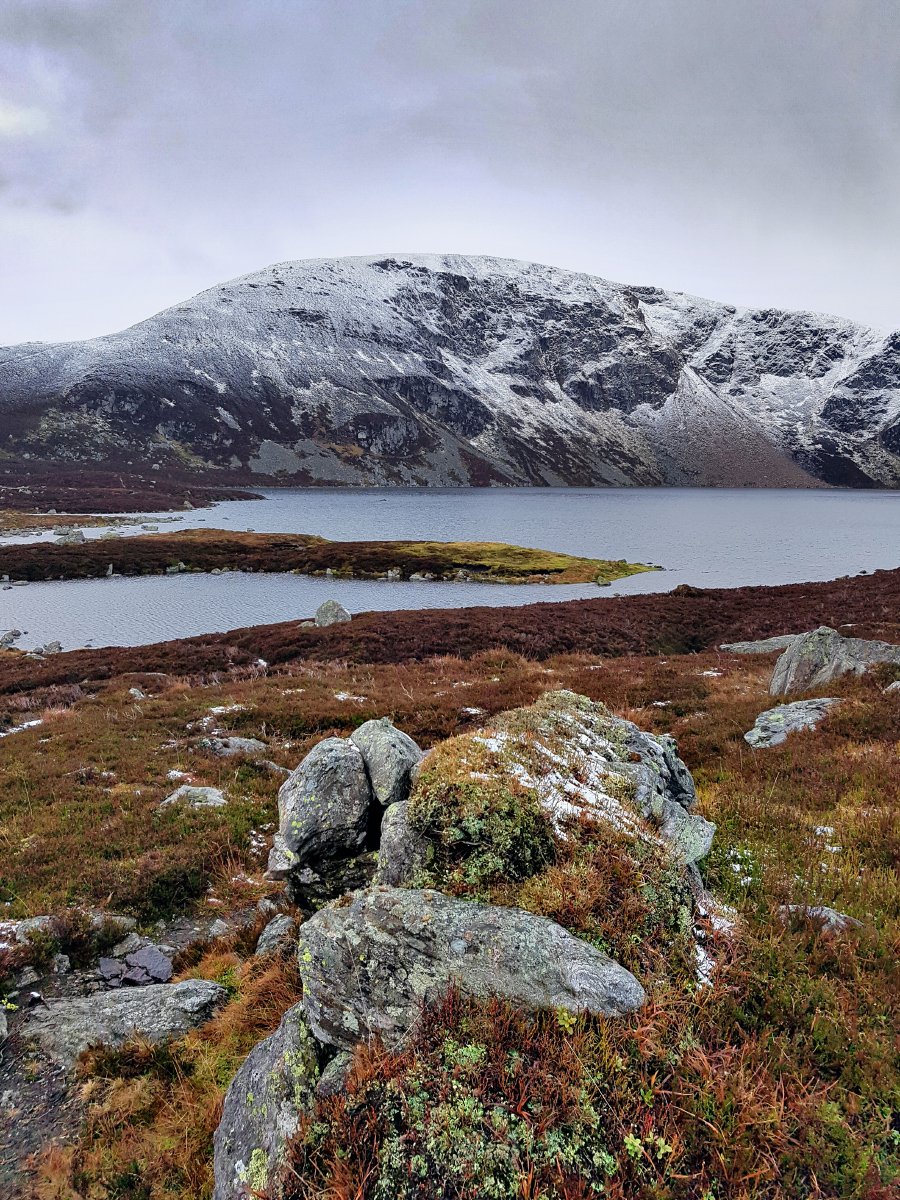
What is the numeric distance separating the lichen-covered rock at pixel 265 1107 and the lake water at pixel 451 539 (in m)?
37.1

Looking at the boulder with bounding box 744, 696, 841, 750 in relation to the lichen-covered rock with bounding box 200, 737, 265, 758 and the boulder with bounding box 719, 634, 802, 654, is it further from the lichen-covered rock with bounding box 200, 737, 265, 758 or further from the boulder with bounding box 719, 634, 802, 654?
the boulder with bounding box 719, 634, 802, 654

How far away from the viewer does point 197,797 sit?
545 inches

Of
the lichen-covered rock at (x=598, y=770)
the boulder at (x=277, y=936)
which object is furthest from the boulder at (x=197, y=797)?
the lichen-covered rock at (x=598, y=770)

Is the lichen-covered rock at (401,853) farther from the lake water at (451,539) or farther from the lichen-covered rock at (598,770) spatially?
the lake water at (451,539)

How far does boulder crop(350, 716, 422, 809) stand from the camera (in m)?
8.66

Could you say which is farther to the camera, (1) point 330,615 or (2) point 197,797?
(1) point 330,615

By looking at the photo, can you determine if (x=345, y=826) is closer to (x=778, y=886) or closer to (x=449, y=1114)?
(x=449, y=1114)

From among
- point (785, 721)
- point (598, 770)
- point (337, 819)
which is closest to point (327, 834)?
point (337, 819)

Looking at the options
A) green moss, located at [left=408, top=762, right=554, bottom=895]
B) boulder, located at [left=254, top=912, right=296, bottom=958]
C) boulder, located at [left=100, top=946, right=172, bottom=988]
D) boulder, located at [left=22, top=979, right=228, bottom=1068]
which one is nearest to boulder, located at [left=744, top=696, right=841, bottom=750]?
green moss, located at [left=408, top=762, right=554, bottom=895]

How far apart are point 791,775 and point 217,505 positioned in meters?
165

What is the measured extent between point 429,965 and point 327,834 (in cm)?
379

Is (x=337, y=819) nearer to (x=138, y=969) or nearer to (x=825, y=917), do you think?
(x=138, y=969)

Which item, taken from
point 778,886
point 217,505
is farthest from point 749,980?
point 217,505

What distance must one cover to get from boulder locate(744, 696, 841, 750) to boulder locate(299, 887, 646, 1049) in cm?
996
